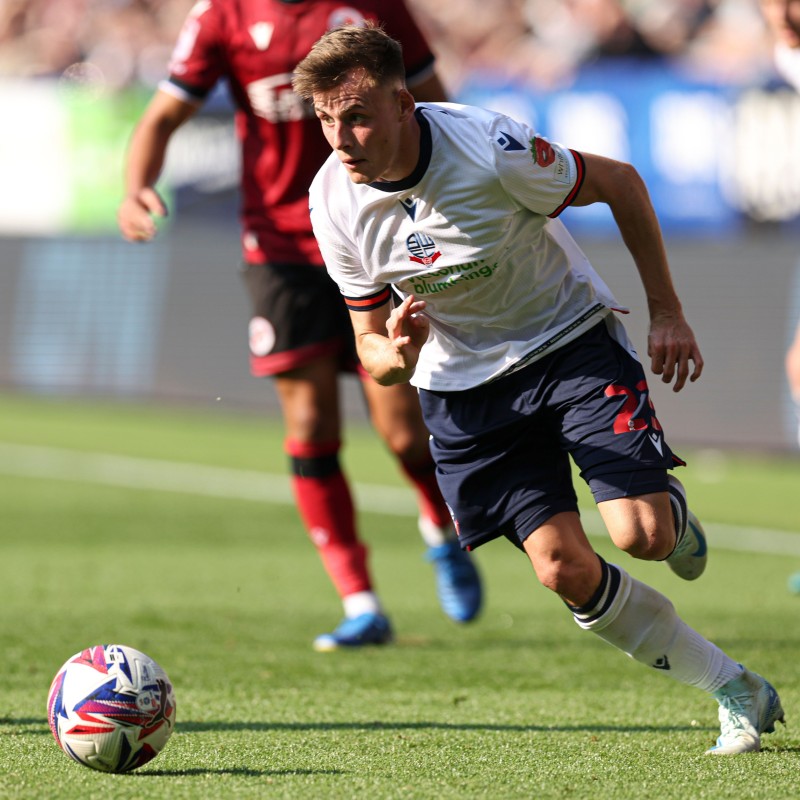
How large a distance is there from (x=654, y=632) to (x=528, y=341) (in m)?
0.86

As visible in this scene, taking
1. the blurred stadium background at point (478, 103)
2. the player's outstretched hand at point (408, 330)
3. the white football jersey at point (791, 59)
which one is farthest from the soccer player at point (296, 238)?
the blurred stadium background at point (478, 103)

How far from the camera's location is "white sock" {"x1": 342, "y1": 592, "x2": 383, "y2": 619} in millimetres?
6039

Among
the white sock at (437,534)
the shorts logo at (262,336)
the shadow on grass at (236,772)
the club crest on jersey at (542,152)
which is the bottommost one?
the white sock at (437,534)

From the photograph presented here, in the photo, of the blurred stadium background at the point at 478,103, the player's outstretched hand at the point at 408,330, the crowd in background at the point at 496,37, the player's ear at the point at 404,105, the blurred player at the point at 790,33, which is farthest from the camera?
the crowd in background at the point at 496,37

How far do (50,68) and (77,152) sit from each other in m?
2.01

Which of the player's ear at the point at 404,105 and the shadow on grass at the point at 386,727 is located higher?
the player's ear at the point at 404,105

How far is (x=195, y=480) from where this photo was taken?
1174 cm

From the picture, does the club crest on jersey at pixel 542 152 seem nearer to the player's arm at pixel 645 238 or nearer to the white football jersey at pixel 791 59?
the player's arm at pixel 645 238

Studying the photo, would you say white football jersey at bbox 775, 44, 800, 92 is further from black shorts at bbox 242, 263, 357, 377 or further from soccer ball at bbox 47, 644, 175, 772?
soccer ball at bbox 47, 644, 175, 772

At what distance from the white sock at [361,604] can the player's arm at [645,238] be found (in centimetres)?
221

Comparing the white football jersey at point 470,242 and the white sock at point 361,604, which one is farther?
the white sock at point 361,604

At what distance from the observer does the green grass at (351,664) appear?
375cm

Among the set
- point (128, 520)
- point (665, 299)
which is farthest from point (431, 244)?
point (128, 520)

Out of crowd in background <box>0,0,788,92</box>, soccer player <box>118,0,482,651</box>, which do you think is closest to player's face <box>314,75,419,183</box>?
soccer player <box>118,0,482,651</box>
